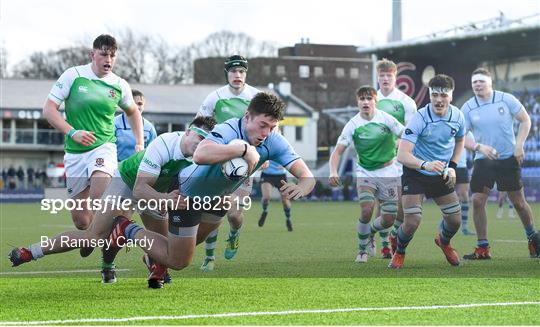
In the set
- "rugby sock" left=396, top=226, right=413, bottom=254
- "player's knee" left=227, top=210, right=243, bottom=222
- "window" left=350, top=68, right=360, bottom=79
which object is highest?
"window" left=350, top=68, right=360, bottom=79

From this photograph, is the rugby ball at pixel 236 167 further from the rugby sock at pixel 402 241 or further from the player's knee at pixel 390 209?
the player's knee at pixel 390 209

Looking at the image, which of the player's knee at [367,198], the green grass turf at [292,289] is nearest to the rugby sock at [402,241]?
the green grass turf at [292,289]

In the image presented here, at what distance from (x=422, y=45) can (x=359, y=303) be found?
32619 millimetres

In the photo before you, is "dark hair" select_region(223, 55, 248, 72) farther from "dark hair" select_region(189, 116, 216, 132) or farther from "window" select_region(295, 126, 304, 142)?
"window" select_region(295, 126, 304, 142)

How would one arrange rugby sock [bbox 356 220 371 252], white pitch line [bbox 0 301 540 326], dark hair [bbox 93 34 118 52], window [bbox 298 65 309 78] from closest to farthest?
white pitch line [bbox 0 301 540 326], dark hair [bbox 93 34 118 52], rugby sock [bbox 356 220 371 252], window [bbox 298 65 309 78]

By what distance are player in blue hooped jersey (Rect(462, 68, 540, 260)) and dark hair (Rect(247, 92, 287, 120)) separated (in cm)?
568

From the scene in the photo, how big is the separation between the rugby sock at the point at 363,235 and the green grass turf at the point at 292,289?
234 millimetres

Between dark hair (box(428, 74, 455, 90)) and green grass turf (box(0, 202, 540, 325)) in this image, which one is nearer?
green grass turf (box(0, 202, 540, 325))

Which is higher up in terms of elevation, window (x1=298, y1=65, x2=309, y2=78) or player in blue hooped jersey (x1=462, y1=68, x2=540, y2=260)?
window (x1=298, y1=65, x2=309, y2=78)

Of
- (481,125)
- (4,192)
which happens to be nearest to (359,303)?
(481,125)

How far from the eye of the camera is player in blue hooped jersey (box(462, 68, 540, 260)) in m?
13.2

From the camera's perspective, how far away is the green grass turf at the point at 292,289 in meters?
7.56

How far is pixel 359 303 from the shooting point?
8242mm

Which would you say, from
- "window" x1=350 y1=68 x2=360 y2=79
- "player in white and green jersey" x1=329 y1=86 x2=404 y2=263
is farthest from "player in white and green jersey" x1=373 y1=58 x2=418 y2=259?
"window" x1=350 y1=68 x2=360 y2=79
